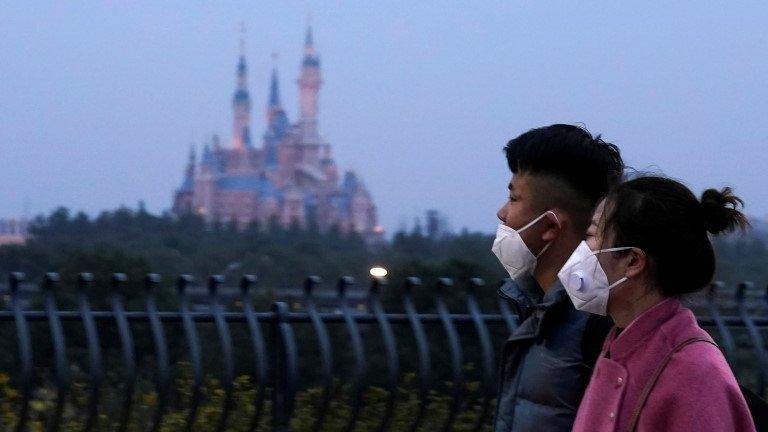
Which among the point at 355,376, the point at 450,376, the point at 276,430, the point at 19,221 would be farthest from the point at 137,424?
the point at 19,221

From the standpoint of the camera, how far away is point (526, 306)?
2758 millimetres

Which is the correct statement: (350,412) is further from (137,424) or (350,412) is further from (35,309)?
(35,309)

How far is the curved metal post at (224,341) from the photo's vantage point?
4.36 metres

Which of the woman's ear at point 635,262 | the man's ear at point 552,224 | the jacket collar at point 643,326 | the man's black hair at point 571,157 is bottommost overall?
the jacket collar at point 643,326

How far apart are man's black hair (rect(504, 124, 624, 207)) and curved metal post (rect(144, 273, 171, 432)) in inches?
72.3

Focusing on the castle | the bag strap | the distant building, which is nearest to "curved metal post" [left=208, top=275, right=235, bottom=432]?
the bag strap

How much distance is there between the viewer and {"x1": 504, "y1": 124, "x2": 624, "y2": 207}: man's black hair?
8.94ft

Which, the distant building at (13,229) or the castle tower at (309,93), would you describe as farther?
the castle tower at (309,93)

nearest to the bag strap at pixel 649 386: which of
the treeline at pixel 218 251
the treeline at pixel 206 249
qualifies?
the treeline at pixel 218 251

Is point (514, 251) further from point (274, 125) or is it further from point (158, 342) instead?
point (274, 125)

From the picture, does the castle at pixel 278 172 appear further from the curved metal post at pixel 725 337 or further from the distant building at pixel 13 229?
the curved metal post at pixel 725 337

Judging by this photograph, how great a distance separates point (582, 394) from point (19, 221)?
131ft

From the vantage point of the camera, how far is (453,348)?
464 cm

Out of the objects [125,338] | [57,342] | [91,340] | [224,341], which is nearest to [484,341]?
[224,341]
